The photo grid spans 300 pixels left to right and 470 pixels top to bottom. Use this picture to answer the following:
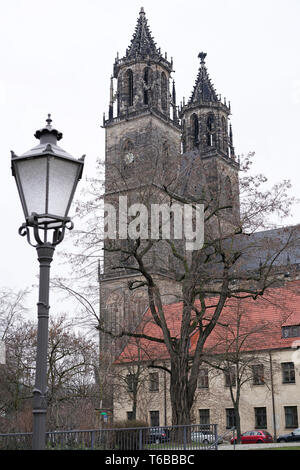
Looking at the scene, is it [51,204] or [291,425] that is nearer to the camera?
[51,204]

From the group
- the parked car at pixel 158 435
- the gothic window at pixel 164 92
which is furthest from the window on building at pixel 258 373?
the gothic window at pixel 164 92

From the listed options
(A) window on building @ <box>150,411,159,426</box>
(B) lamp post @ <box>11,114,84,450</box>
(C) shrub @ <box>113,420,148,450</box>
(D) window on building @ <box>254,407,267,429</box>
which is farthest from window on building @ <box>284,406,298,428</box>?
(B) lamp post @ <box>11,114,84,450</box>

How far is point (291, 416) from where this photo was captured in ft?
139

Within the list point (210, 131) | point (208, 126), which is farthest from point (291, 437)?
point (208, 126)

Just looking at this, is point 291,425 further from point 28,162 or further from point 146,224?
point 28,162

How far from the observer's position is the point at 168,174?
80.7 ft

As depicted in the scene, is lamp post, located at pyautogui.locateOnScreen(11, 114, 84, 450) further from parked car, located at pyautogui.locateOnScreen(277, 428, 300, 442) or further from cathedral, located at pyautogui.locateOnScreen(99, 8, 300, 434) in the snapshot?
parked car, located at pyautogui.locateOnScreen(277, 428, 300, 442)

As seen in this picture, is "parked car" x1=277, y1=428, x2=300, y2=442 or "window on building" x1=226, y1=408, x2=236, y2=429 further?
"window on building" x1=226, y1=408, x2=236, y2=429

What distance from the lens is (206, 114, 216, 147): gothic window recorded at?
3428 inches

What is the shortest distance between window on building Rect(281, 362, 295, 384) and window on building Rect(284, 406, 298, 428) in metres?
→ 1.78

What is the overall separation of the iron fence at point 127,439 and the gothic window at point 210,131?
71243mm

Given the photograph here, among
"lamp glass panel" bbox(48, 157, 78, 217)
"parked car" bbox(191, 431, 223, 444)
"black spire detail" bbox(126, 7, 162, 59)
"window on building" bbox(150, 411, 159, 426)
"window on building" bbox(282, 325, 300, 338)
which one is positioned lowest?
"window on building" bbox(150, 411, 159, 426)
